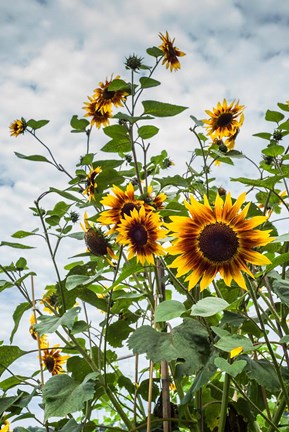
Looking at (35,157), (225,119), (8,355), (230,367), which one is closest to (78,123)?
(35,157)

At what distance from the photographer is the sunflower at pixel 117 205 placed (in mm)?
1014

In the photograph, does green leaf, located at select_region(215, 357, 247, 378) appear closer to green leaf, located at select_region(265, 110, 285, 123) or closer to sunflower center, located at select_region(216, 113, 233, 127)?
green leaf, located at select_region(265, 110, 285, 123)

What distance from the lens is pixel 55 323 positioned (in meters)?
0.88

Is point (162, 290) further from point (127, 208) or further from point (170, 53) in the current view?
point (170, 53)

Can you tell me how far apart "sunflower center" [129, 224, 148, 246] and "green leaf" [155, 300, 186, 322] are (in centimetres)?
19

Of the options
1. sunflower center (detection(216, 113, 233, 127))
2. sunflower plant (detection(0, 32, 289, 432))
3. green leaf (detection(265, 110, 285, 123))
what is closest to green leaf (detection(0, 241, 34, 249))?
sunflower plant (detection(0, 32, 289, 432))

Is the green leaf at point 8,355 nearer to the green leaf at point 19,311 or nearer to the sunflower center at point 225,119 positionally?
the green leaf at point 19,311

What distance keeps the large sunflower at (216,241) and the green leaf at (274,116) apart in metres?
0.47

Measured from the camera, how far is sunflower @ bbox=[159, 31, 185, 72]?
1.55 meters

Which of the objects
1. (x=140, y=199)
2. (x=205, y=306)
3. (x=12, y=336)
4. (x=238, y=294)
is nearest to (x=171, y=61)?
(x=140, y=199)

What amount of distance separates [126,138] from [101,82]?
383mm

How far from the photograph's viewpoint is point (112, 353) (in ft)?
4.01

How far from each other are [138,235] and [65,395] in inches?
12.1

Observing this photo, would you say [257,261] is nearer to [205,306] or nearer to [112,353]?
[205,306]
